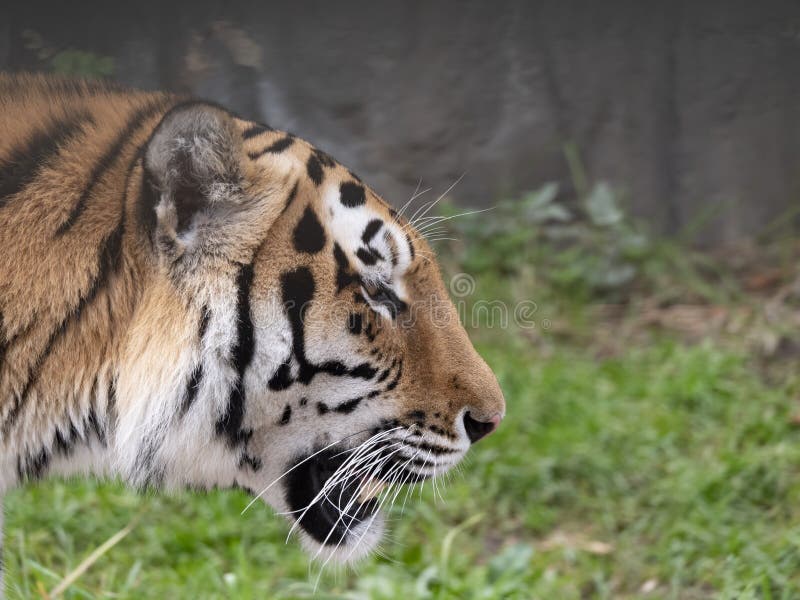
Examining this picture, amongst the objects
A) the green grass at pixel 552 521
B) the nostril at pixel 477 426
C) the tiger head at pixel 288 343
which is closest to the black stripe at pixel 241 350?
the tiger head at pixel 288 343

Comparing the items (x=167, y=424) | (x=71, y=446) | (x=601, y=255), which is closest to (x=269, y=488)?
(x=167, y=424)

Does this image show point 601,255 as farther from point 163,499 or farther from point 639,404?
point 163,499

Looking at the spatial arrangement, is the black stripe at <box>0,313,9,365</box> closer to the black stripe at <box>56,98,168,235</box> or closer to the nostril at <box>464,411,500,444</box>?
the black stripe at <box>56,98,168,235</box>

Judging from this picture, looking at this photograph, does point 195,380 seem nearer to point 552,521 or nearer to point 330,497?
point 330,497

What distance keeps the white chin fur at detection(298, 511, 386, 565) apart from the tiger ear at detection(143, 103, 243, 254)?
33.2 inches

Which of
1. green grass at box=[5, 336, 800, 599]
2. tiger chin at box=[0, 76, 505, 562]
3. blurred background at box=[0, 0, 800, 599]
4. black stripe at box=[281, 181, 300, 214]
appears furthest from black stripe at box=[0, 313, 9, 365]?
green grass at box=[5, 336, 800, 599]

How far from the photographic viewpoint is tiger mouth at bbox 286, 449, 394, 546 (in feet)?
7.17

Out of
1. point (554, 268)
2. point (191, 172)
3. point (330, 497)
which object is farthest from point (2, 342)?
point (554, 268)

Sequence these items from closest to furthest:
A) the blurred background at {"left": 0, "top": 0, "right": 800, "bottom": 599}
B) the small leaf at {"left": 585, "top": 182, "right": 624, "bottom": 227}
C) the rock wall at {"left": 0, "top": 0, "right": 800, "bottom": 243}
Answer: the blurred background at {"left": 0, "top": 0, "right": 800, "bottom": 599}, the rock wall at {"left": 0, "top": 0, "right": 800, "bottom": 243}, the small leaf at {"left": 585, "top": 182, "right": 624, "bottom": 227}

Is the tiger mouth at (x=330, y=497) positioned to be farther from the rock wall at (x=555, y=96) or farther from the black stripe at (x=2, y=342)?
the rock wall at (x=555, y=96)

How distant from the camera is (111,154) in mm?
1999

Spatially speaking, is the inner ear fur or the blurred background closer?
the inner ear fur

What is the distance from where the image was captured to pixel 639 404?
414 centimetres

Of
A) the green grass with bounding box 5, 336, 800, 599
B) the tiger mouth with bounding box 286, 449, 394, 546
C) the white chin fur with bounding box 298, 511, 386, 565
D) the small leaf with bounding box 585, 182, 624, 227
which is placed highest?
the small leaf with bounding box 585, 182, 624, 227
